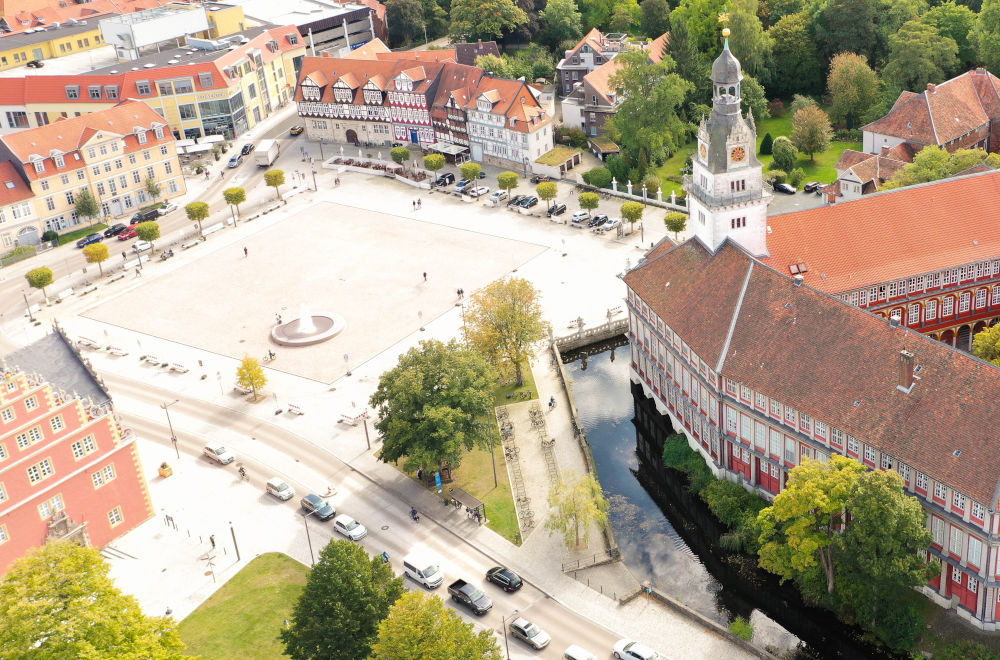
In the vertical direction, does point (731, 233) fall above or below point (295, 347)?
above

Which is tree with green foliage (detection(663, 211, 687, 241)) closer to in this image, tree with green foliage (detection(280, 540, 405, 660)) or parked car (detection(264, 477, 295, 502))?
parked car (detection(264, 477, 295, 502))

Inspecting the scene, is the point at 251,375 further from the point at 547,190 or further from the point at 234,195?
the point at 547,190

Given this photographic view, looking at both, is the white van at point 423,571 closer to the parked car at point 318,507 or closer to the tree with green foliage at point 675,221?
the parked car at point 318,507

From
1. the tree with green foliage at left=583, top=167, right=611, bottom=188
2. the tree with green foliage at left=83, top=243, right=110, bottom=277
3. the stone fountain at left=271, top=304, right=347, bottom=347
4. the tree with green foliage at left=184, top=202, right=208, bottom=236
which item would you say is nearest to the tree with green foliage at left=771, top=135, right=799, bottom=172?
the tree with green foliage at left=583, top=167, right=611, bottom=188

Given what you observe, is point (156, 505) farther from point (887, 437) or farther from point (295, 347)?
point (887, 437)

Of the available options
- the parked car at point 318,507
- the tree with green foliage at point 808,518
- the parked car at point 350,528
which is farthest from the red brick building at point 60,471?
the tree with green foliage at point 808,518

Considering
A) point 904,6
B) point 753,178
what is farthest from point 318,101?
point 753,178

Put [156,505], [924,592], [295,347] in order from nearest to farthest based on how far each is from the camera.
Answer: [924,592] < [156,505] < [295,347]
